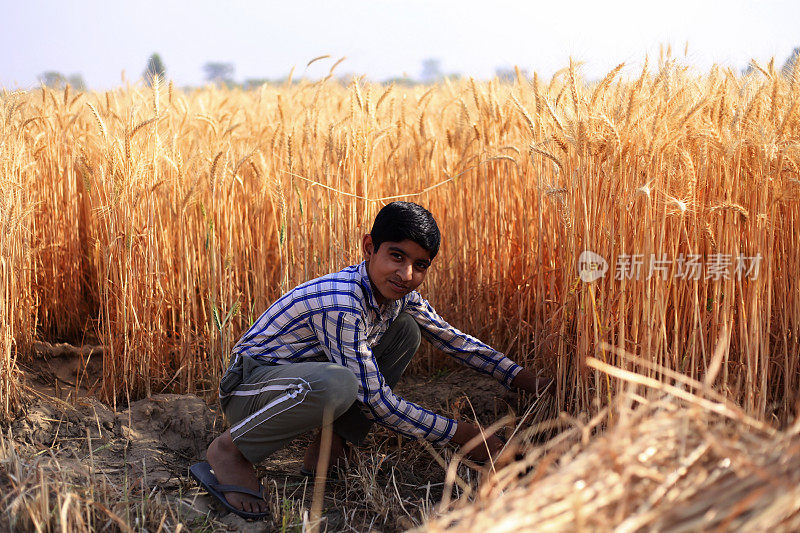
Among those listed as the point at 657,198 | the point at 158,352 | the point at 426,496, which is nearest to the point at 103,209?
the point at 158,352

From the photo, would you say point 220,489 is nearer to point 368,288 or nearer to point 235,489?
point 235,489

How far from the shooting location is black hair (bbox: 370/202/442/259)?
2139 mm

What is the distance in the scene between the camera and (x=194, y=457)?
8.55ft

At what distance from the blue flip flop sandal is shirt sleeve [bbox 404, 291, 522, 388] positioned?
0.79 meters

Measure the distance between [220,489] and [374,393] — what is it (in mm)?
575

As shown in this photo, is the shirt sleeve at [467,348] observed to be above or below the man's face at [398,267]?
below

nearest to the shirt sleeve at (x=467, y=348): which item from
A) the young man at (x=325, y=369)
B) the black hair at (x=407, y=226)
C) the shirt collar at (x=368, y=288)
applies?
the young man at (x=325, y=369)

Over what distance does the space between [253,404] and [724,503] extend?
146 cm

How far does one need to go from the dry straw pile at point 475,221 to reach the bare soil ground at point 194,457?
17 centimetres

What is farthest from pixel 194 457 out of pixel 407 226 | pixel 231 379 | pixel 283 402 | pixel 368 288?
pixel 407 226

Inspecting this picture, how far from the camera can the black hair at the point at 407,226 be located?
84.2 inches

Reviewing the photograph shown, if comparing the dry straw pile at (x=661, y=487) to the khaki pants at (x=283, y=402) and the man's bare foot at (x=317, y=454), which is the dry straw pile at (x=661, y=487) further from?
the man's bare foot at (x=317, y=454)

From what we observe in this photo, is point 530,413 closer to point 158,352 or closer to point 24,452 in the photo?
point 158,352

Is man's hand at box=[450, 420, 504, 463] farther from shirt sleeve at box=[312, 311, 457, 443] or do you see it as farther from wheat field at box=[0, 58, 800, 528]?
wheat field at box=[0, 58, 800, 528]
